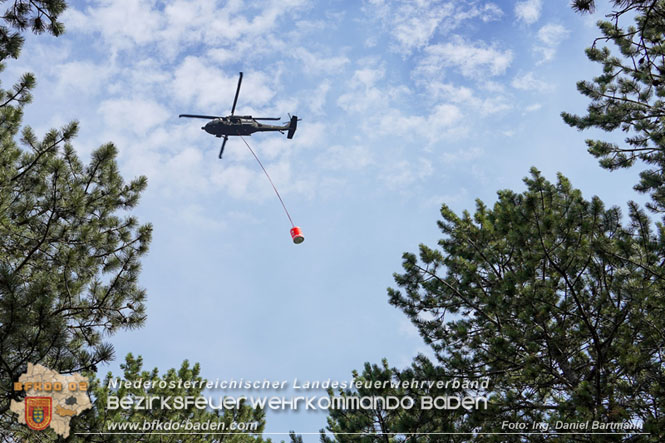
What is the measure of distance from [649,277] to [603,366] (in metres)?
1.50

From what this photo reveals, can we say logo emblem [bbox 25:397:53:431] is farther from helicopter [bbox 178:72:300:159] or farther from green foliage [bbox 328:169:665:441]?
helicopter [bbox 178:72:300:159]

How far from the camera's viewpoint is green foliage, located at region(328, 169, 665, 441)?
6.50m

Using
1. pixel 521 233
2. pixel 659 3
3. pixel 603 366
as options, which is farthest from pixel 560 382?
pixel 659 3

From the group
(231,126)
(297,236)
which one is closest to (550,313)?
(297,236)

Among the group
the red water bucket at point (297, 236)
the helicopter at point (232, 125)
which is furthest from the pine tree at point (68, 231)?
the helicopter at point (232, 125)

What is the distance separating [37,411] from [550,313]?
700 centimetres

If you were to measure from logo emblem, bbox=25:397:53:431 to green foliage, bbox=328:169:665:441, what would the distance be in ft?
17.1

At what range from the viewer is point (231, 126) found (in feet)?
54.3

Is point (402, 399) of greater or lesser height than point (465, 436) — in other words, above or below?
above

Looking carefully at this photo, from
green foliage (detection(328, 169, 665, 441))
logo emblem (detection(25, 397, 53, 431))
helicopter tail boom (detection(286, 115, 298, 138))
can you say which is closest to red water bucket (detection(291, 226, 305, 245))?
green foliage (detection(328, 169, 665, 441))

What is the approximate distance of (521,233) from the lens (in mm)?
7641

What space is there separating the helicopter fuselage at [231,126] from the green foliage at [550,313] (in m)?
9.67

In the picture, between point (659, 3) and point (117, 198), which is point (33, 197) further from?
point (659, 3)

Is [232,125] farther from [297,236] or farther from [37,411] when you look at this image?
[37,411]
